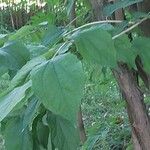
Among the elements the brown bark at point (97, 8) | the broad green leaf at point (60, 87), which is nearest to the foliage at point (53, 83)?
the broad green leaf at point (60, 87)

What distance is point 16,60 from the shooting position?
625 mm

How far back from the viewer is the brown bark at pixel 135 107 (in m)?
0.82

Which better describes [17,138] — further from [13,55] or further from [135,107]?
[135,107]

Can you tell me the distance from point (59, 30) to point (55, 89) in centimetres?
35

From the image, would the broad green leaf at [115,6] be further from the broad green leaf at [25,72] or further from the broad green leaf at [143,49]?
the broad green leaf at [25,72]

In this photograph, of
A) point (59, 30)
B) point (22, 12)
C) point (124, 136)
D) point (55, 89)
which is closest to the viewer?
point (55, 89)

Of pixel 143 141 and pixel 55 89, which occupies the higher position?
pixel 55 89

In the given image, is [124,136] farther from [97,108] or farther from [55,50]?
[97,108]

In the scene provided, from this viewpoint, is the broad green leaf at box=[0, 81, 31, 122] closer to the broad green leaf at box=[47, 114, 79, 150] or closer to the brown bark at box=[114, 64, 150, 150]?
the broad green leaf at box=[47, 114, 79, 150]

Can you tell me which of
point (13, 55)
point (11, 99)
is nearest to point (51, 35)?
point (13, 55)

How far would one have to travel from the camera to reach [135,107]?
845 millimetres

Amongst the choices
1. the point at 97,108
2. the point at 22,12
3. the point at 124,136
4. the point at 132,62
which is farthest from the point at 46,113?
the point at 22,12

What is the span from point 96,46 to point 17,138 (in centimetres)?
16

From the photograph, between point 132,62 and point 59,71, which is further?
point 132,62
